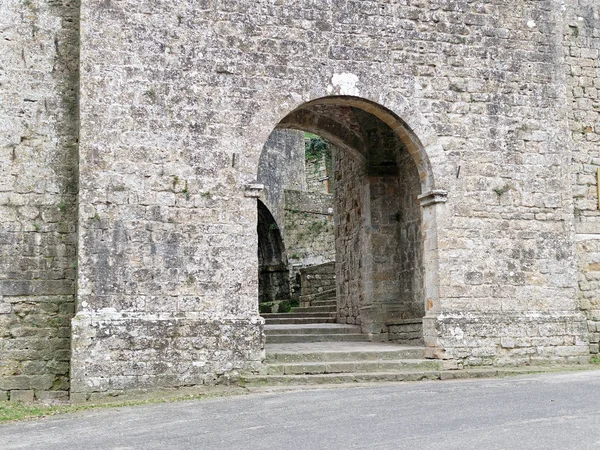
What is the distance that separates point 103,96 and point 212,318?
2.86 m

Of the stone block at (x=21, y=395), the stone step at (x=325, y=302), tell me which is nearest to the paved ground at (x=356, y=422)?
the stone block at (x=21, y=395)

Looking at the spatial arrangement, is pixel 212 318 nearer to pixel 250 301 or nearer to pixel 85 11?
pixel 250 301

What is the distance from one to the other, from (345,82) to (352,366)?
3501mm

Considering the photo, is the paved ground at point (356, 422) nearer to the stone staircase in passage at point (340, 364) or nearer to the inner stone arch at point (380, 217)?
the stone staircase in passage at point (340, 364)

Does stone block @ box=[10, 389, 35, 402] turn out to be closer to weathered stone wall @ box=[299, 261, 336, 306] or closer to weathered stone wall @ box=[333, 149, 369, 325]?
weathered stone wall @ box=[333, 149, 369, 325]

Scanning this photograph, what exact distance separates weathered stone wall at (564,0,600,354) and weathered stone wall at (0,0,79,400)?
6.87 metres

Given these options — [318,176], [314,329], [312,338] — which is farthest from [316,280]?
[318,176]

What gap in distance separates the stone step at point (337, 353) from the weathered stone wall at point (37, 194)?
2557mm

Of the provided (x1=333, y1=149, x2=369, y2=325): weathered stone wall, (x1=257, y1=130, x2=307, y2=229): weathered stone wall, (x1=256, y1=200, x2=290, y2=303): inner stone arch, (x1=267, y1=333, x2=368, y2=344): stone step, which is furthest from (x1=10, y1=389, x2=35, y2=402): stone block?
(x1=257, y1=130, x2=307, y2=229): weathered stone wall

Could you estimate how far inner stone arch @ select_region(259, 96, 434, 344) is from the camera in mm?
12500

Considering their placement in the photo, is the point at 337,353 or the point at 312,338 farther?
the point at 312,338

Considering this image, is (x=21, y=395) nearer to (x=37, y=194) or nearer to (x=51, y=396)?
(x=51, y=396)

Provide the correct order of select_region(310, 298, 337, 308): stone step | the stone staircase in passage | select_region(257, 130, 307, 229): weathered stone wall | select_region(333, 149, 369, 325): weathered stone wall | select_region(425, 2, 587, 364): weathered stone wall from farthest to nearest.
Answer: select_region(257, 130, 307, 229): weathered stone wall, select_region(310, 298, 337, 308): stone step, select_region(333, 149, 369, 325): weathered stone wall, select_region(425, 2, 587, 364): weathered stone wall, the stone staircase in passage

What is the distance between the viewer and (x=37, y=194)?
32.4 ft
